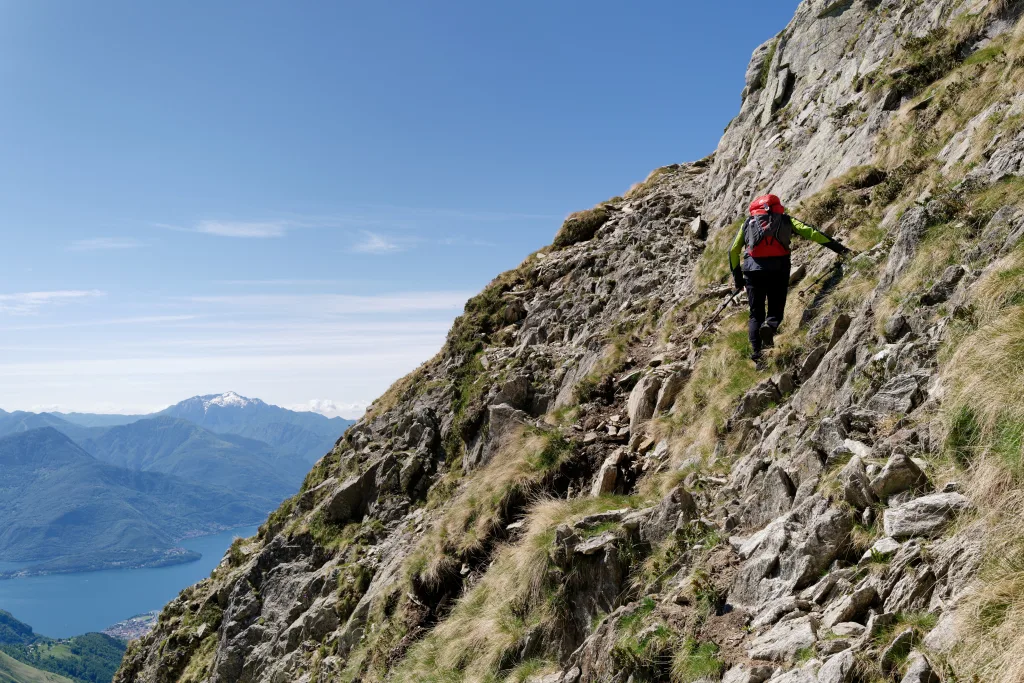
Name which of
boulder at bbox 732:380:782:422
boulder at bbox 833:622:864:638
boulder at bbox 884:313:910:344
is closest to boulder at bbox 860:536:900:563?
boulder at bbox 833:622:864:638

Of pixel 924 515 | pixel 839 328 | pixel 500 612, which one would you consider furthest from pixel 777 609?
pixel 839 328

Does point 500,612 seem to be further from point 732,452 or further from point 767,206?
point 767,206

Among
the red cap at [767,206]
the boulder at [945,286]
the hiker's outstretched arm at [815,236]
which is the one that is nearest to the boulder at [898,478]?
the boulder at [945,286]

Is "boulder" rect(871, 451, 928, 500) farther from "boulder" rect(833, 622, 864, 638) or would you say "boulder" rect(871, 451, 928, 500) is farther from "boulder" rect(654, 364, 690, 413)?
"boulder" rect(654, 364, 690, 413)

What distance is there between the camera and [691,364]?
1328 centimetres

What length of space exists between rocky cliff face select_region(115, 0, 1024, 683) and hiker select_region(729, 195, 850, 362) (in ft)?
1.71

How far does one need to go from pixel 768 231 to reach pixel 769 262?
61 centimetres

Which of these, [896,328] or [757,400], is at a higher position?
[896,328]

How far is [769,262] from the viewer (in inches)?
444

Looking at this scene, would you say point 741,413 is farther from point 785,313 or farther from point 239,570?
point 239,570

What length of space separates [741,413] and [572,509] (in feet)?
10.9

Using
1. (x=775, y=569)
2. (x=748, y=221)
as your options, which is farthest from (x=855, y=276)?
(x=775, y=569)

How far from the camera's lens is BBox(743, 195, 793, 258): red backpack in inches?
445

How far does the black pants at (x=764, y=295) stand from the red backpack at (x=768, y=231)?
0.37 metres
